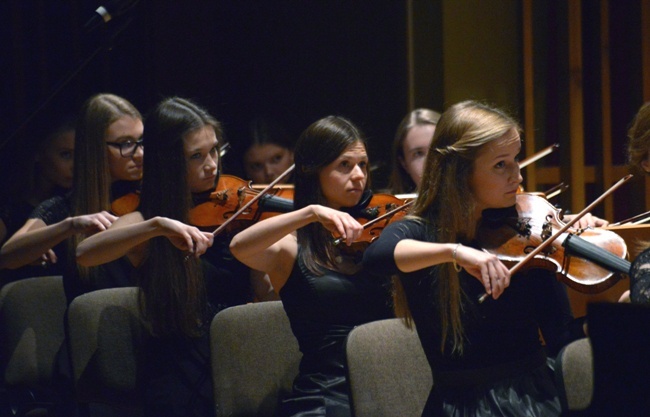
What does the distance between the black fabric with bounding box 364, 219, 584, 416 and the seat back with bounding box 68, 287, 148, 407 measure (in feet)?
2.66

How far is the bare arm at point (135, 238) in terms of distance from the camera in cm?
212

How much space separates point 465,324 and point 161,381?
0.88 meters

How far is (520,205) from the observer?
1.87 metres

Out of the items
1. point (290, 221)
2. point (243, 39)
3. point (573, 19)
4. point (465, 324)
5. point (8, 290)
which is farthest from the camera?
point (243, 39)

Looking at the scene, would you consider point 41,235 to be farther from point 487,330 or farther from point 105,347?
point 487,330

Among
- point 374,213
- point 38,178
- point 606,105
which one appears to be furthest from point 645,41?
point 38,178

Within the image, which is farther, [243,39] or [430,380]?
[243,39]

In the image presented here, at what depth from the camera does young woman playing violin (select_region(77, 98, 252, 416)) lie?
2.26m

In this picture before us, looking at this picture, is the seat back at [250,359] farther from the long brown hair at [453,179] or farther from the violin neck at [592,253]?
the violin neck at [592,253]

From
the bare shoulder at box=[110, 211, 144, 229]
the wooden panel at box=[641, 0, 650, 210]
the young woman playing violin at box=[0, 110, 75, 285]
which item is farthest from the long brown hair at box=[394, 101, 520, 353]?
the young woman playing violin at box=[0, 110, 75, 285]

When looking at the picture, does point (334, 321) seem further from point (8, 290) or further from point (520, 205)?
point (8, 290)

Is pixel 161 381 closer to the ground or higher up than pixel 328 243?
closer to the ground

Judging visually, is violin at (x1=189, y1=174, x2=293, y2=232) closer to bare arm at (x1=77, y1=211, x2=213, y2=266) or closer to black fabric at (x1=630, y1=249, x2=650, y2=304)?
bare arm at (x1=77, y1=211, x2=213, y2=266)

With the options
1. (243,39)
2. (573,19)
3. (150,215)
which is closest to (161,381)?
(150,215)
